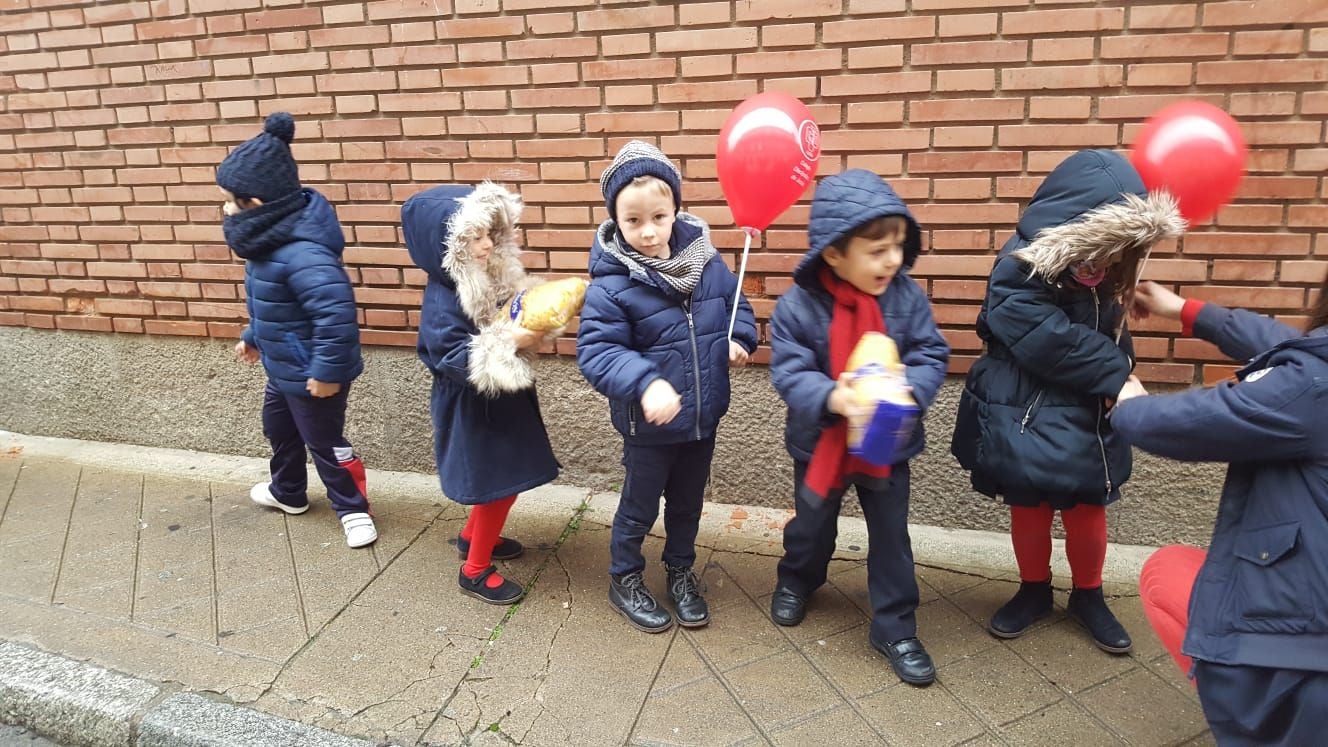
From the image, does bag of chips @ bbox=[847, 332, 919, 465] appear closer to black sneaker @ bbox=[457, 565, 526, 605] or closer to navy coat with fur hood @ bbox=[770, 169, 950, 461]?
navy coat with fur hood @ bbox=[770, 169, 950, 461]

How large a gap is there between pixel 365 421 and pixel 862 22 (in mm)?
3043

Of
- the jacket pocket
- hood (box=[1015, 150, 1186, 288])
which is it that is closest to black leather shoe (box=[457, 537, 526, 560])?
hood (box=[1015, 150, 1186, 288])

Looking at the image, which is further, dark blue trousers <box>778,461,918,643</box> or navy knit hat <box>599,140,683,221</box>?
dark blue trousers <box>778,461,918,643</box>

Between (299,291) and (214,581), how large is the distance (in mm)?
1232

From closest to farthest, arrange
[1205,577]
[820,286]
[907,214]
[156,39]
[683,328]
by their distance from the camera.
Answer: [1205,577], [907,214], [820,286], [683,328], [156,39]

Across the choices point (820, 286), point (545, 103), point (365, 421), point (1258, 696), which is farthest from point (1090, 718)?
point (365, 421)

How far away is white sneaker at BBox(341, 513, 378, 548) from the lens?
12.1ft

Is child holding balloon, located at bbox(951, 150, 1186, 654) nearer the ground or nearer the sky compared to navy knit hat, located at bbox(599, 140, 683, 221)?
nearer the ground

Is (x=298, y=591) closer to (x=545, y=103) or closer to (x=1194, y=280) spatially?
(x=545, y=103)

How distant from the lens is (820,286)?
2596 millimetres

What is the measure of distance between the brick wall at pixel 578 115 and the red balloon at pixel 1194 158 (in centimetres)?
74

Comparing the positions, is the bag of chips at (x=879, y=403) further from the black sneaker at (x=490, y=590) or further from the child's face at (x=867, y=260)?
the black sneaker at (x=490, y=590)

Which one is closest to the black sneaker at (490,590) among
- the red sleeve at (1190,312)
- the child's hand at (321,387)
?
the child's hand at (321,387)

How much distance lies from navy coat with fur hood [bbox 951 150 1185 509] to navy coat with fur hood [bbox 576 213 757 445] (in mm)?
827
